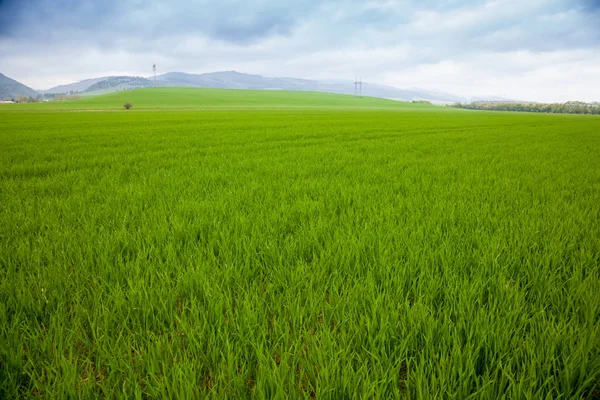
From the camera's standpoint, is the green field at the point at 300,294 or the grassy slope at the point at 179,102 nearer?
the green field at the point at 300,294

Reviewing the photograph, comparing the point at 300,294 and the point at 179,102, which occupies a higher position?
the point at 179,102

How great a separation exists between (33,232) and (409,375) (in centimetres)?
367

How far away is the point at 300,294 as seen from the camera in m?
1.86

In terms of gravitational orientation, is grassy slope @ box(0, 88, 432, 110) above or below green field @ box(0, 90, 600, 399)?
above

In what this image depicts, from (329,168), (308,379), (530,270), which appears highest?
(329,168)

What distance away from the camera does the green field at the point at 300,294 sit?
1.25 meters

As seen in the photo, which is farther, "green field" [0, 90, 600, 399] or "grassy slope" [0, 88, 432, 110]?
"grassy slope" [0, 88, 432, 110]

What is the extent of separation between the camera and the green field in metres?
1.25

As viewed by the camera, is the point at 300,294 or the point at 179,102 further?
the point at 179,102

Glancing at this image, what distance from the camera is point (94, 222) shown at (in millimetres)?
3213

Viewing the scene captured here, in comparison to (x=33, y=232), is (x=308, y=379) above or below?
below

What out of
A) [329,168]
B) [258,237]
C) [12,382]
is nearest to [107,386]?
[12,382]

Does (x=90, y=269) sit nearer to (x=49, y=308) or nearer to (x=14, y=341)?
(x=49, y=308)

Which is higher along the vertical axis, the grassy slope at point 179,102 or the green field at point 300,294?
the grassy slope at point 179,102
